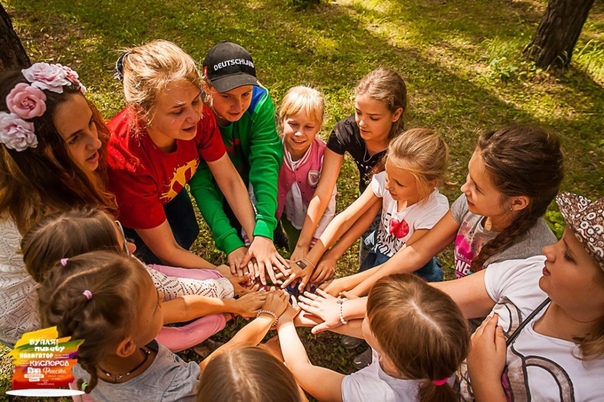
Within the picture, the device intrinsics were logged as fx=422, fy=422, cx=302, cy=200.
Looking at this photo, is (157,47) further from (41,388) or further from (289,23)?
(289,23)

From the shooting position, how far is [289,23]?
7.06m

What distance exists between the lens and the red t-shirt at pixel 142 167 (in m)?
2.29

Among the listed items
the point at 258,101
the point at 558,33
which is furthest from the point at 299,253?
the point at 558,33

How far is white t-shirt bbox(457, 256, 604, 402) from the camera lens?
1.54m

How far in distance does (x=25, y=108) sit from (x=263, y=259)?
1.57m

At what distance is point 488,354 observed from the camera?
69.1 inches

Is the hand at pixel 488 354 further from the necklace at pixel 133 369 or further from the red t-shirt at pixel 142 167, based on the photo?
the red t-shirt at pixel 142 167

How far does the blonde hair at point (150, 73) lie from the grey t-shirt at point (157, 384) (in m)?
1.22

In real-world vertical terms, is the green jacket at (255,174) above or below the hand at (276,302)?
above

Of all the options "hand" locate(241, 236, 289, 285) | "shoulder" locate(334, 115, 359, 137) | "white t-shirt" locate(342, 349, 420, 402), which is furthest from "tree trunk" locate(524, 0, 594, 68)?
"white t-shirt" locate(342, 349, 420, 402)

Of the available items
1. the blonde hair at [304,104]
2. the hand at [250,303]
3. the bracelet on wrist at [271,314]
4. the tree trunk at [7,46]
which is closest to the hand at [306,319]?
the bracelet on wrist at [271,314]

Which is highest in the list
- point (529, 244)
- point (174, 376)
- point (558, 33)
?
point (558, 33)

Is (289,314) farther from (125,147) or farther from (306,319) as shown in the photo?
(125,147)

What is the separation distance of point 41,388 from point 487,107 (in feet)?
17.3
